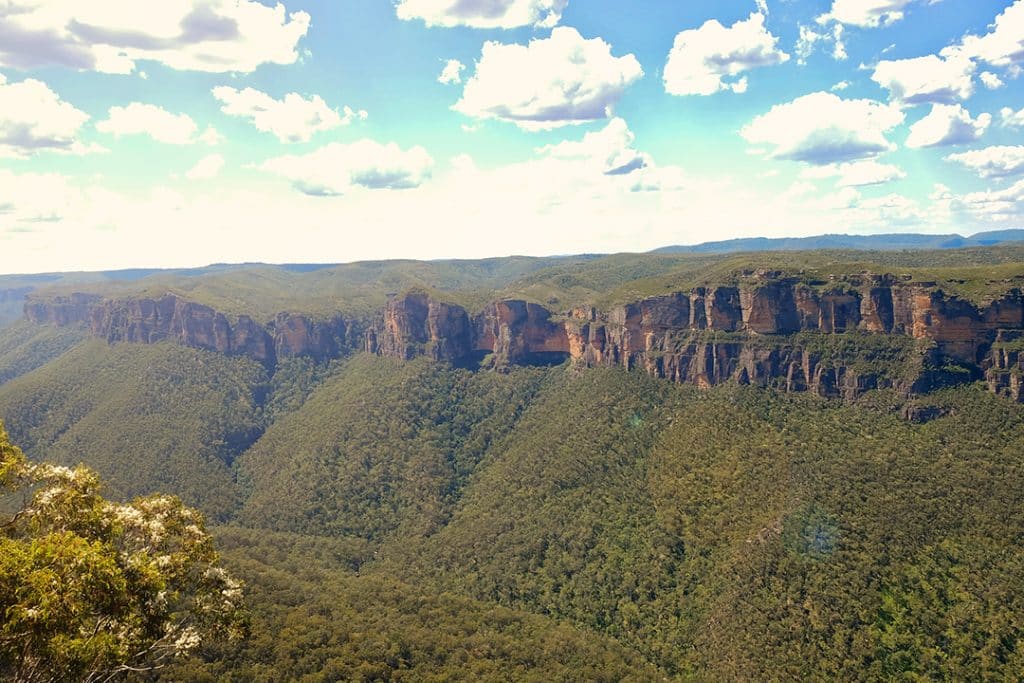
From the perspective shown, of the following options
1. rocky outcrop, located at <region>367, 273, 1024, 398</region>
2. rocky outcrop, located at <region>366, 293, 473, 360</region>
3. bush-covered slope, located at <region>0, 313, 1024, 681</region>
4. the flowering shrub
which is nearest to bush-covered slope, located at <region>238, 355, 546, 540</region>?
bush-covered slope, located at <region>0, 313, 1024, 681</region>

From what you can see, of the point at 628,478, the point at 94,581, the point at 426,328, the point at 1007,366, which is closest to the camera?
the point at 94,581

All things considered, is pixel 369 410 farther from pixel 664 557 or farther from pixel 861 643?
pixel 861 643

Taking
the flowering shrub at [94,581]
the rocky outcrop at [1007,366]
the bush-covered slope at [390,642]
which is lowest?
the bush-covered slope at [390,642]

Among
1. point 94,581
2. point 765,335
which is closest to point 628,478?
point 765,335

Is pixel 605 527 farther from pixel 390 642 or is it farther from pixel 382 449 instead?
pixel 382 449

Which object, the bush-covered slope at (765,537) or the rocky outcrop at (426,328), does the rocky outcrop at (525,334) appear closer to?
the rocky outcrop at (426,328)

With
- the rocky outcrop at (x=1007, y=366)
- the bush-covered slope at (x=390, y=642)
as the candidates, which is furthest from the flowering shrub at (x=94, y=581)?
the rocky outcrop at (x=1007, y=366)

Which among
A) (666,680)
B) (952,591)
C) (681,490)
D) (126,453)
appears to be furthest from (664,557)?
(126,453)
